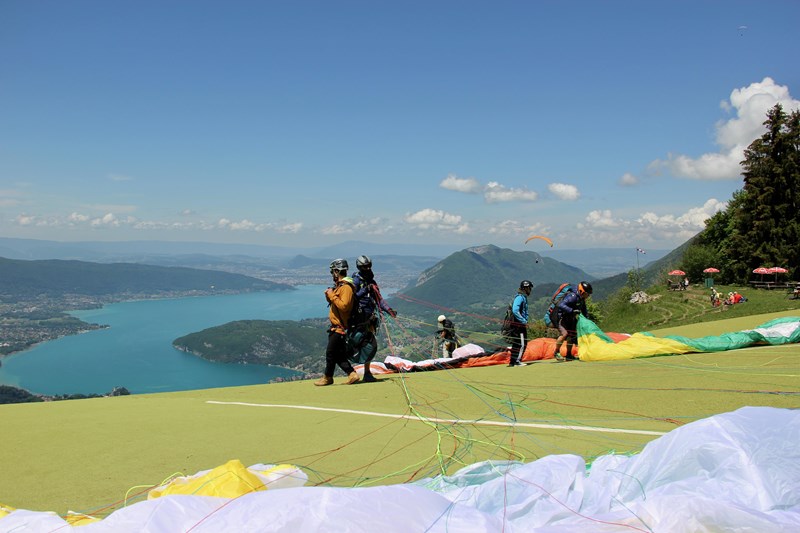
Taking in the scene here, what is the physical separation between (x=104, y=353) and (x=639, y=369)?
131 metres

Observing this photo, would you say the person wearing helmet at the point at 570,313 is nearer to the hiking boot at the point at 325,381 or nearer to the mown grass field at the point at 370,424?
the mown grass field at the point at 370,424

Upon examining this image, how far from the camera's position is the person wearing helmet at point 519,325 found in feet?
30.2

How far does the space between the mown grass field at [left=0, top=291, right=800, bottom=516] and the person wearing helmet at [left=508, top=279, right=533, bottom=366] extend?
1336mm

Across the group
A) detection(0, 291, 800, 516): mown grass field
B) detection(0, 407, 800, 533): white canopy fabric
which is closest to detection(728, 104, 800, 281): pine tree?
detection(0, 291, 800, 516): mown grass field

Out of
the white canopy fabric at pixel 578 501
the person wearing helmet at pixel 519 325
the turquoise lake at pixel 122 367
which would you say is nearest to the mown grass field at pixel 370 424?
the white canopy fabric at pixel 578 501

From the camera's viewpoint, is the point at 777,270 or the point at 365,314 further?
the point at 777,270

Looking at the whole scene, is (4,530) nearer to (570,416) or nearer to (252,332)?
(570,416)

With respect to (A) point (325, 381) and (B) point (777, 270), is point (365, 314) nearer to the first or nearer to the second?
(A) point (325, 381)

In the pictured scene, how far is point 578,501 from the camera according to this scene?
2232 millimetres

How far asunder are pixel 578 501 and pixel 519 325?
7221 mm

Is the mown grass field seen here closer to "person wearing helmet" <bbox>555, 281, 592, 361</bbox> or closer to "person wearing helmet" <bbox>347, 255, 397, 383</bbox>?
"person wearing helmet" <bbox>347, 255, 397, 383</bbox>

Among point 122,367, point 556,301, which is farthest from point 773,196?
point 122,367

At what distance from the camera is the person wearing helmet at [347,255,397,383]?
7285mm

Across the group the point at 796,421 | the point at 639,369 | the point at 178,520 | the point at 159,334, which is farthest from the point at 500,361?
the point at 159,334
